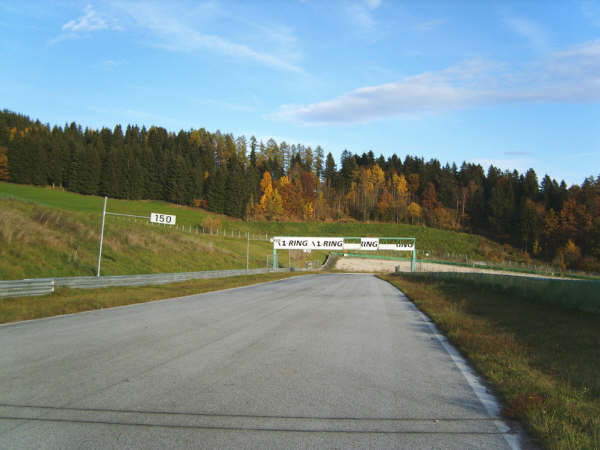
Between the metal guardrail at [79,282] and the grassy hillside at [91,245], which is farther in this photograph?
the grassy hillside at [91,245]

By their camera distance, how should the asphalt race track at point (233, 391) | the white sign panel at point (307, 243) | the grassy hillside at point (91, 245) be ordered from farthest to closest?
the white sign panel at point (307, 243) → the grassy hillside at point (91, 245) → the asphalt race track at point (233, 391)

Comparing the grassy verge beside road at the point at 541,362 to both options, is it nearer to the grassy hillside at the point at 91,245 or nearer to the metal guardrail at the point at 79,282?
the metal guardrail at the point at 79,282

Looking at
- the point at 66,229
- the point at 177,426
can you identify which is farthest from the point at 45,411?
the point at 66,229

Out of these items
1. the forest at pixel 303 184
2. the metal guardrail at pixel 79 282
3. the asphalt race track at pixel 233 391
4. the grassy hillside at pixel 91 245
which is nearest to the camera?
the asphalt race track at pixel 233 391

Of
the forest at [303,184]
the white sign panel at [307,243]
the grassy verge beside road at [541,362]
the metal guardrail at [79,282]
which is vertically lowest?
the metal guardrail at [79,282]

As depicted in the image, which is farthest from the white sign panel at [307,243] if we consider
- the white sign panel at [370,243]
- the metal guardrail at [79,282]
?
the metal guardrail at [79,282]

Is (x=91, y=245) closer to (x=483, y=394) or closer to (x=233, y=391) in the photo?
(x=233, y=391)

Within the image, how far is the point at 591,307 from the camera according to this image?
44.6 ft

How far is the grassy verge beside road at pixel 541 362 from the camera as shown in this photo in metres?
4.45

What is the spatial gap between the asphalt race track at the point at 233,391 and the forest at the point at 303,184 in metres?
84.2

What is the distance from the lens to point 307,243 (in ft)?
227

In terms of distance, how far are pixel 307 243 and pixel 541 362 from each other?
6206 cm

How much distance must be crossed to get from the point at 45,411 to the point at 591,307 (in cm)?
1465

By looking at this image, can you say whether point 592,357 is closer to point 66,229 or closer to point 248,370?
point 248,370
